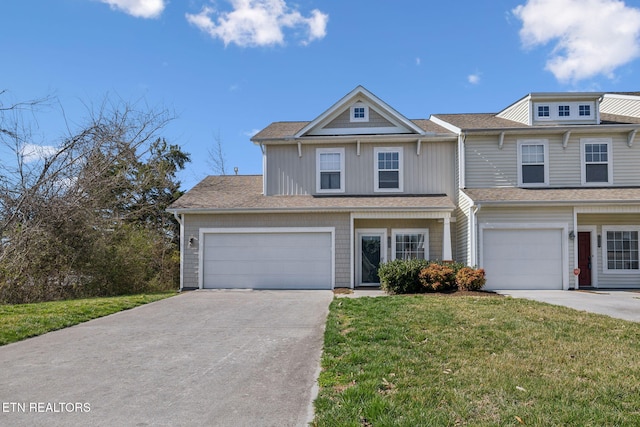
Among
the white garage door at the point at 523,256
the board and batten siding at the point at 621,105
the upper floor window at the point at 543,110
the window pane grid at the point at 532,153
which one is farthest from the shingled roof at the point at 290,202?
the board and batten siding at the point at 621,105

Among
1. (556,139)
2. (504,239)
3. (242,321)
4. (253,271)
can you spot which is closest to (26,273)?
(253,271)

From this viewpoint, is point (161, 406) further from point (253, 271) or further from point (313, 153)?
point (313, 153)

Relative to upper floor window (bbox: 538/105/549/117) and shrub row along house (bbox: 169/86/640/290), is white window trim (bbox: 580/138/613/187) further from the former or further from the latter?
upper floor window (bbox: 538/105/549/117)

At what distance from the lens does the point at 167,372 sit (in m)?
5.63

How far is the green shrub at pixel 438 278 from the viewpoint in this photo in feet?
43.4

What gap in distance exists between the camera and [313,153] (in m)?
16.9

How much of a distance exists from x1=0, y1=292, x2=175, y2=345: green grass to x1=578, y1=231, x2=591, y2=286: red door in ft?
45.3

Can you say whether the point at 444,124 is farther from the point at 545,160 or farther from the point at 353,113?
the point at 545,160

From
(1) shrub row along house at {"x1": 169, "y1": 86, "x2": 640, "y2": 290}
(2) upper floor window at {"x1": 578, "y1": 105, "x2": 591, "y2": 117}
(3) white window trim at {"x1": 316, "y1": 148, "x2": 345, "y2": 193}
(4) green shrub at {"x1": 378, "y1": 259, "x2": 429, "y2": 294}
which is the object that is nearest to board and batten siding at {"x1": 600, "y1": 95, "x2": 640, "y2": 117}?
(1) shrub row along house at {"x1": 169, "y1": 86, "x2": 640, "y2": 290}

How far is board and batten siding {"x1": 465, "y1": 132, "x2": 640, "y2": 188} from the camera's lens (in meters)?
15.8

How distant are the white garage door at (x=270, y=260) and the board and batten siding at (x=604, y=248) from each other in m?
8.80

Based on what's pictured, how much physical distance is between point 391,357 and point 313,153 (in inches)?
469

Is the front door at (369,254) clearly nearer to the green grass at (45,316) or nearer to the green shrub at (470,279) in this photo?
the green shrub at (470,279)

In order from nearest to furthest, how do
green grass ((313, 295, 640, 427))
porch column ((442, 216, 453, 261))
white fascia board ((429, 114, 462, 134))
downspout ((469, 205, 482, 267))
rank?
green grass ((313, 295, 640, 427)), downspout ((469, 205, 482, 267)), porch column ((442, 216, 453, 261)), white fascia board ((429, 114, 462, 134))
